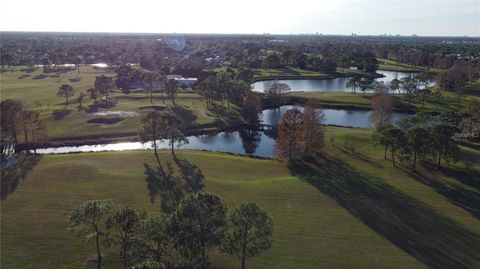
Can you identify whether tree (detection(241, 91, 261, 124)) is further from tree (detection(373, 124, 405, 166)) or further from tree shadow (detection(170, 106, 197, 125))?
tree (detection(373, 124, 405, 166))

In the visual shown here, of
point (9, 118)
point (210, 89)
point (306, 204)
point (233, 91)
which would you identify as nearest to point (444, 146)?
point (306, 204)

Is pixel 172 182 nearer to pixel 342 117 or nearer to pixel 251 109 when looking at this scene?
pixel 251 109

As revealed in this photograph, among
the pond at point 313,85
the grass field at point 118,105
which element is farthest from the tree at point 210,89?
the pond at point 313,85

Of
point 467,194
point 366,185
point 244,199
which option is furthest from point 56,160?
point 467,194

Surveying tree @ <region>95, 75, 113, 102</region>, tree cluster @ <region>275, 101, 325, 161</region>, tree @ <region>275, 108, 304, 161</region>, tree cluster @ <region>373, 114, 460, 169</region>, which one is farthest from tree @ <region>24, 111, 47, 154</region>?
tree cluster @ <region>373, 114, 460, 169</region>

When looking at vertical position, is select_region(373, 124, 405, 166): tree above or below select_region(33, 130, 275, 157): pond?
above

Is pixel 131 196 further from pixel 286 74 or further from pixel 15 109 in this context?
pixel 286 74
